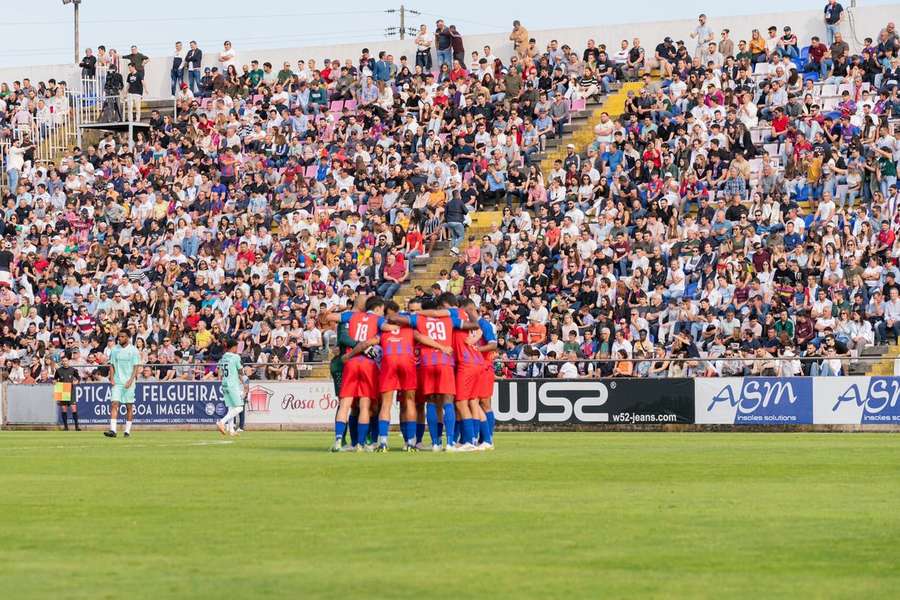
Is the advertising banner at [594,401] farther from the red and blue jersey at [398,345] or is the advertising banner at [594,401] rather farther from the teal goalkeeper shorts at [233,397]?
the red and blue jersey at [398,345]

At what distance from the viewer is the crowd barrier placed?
106 ft

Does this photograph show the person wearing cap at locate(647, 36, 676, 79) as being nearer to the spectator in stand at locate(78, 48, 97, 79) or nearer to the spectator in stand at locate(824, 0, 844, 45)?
the spectator in stand at locate(824, 0, 844, 45)

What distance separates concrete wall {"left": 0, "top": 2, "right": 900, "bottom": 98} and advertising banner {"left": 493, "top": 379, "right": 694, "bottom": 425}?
542 inches

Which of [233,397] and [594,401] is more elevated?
[233,397]

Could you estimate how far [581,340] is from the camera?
3559 cm

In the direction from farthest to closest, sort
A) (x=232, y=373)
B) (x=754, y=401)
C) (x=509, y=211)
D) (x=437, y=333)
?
1. (x=509, y=211)
2. (x=754, y=401)
3. (x=232, y=373)
4. (x=437, y=333)

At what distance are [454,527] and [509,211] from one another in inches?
1121

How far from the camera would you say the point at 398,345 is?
2127 centimetres

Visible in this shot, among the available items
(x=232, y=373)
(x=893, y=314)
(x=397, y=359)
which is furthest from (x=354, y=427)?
(x=893, y=314)

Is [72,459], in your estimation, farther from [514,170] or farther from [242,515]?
[514,170]

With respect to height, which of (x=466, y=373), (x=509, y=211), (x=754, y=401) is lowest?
(x=754, y=401)

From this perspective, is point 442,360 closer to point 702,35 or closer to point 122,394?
point 122,394

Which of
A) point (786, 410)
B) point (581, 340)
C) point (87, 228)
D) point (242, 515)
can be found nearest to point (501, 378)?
point (581, 340)

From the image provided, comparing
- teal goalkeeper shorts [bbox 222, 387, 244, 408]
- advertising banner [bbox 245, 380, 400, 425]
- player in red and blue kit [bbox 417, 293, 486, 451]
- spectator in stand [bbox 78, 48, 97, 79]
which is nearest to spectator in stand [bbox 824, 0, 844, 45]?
→ advertising banner [bbox 245, 380, 400, 425]
